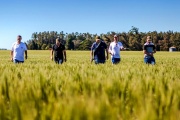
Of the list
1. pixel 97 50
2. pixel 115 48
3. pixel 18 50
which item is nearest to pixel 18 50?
pixel 18 50

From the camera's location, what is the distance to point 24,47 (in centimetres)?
1354

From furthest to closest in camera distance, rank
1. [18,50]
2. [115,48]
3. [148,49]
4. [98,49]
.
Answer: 1. [148,49]
2. [115,48]
3. [98,49]
4. [18,50]

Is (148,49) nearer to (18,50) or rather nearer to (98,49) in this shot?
(98,49)

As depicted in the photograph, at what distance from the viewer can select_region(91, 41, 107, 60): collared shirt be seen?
13.8 metres

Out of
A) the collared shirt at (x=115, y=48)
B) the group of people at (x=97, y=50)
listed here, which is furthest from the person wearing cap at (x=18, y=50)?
the collared shirt at (x=115, y=48)

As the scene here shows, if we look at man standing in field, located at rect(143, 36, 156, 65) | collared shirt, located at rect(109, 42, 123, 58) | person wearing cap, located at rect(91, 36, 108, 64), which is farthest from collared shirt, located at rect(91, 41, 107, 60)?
man standing in field, located at rect(143, 36, 156, 65)

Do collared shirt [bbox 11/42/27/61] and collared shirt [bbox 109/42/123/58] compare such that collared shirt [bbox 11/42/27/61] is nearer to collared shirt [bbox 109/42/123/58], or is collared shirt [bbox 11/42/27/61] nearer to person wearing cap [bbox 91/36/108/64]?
person wearing cap [bbox 91/36/108/64]

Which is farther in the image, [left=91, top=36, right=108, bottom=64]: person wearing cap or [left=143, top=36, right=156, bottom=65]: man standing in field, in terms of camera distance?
[left=143, top=36, right=156, bottom=65]: man standing in field

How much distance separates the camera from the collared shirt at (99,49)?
1381cm

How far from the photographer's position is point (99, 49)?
13.9m

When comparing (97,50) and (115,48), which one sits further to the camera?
(115,48)

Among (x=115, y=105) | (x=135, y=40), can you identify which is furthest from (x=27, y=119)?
(x=135, y=40)

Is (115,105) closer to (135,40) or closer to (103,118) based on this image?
(103,118)

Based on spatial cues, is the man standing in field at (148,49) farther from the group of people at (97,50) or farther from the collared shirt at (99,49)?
the collared shirt at (99,49)
